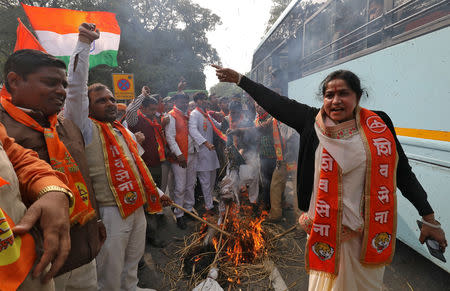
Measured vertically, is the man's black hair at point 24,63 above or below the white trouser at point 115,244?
above

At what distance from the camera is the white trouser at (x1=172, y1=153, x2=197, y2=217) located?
14.7 ft

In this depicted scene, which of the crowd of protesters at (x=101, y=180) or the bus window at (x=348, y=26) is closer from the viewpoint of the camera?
the crowd of protesters at (x=101, y=180)

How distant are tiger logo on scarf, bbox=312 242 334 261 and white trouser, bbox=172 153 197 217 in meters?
3.03

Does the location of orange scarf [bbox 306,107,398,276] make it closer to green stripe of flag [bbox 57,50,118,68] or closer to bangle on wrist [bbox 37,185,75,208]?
bangle on wrist [bbox 37,185,75,208]

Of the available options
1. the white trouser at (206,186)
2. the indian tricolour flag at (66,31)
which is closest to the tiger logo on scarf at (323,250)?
the white trouser at (206,186)

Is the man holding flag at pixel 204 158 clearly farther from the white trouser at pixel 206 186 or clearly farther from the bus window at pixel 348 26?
the bus window at pixel 348 26

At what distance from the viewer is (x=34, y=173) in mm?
993

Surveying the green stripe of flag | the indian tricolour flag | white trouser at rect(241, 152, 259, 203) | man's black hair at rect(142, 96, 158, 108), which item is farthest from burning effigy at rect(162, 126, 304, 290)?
the indian tricolour flag

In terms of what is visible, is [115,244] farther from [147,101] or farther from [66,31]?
[66,31]

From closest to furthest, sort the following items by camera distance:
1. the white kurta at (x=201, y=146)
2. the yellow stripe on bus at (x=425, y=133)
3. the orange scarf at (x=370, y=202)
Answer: the orange scarf at (x=370, y=202)
the yellow stripe on bus at (x=425, y=133)
the white kurta at (x=201, y=146)

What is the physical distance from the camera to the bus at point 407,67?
228 cm

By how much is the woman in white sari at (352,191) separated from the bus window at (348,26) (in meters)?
2.17

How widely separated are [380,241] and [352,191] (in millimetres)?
367

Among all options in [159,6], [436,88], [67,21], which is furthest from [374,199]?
[159,6]
